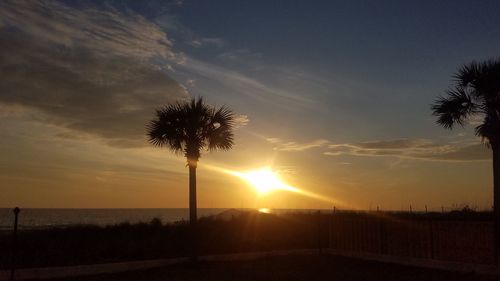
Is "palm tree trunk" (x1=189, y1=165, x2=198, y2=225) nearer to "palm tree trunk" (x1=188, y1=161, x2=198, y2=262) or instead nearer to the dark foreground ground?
"palm tree trunk" (x1=188, y1=161, x2=198, y2=262)

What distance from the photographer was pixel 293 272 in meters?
19.1

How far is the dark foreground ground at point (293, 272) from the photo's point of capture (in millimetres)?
17641

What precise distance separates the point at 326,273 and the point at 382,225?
13.9 feet

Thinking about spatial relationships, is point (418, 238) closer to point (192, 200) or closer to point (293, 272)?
point (293, 272)

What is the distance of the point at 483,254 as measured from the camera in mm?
17531

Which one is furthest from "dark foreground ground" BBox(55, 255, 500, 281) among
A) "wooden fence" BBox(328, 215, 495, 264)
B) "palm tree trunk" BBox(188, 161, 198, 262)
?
"palm tree trunk" BBox(188, 161, 198, 262)

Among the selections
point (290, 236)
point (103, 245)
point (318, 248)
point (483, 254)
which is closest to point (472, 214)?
point (290, 236)

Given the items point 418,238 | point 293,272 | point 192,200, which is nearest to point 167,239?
point 192,200

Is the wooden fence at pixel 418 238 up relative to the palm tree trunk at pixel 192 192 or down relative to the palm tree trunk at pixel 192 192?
down

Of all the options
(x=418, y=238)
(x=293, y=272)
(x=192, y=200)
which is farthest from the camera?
(x=192, y=200)

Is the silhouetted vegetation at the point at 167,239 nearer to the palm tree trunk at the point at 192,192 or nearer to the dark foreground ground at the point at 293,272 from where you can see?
the palm tree trunk at the point at 192,192

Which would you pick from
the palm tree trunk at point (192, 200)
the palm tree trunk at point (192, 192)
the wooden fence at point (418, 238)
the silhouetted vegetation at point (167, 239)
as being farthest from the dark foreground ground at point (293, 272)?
the silhouetted vegetation at point (167, 239)

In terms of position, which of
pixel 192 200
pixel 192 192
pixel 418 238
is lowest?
pixel 418 238

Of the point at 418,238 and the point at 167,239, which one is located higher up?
the point at 418,238
